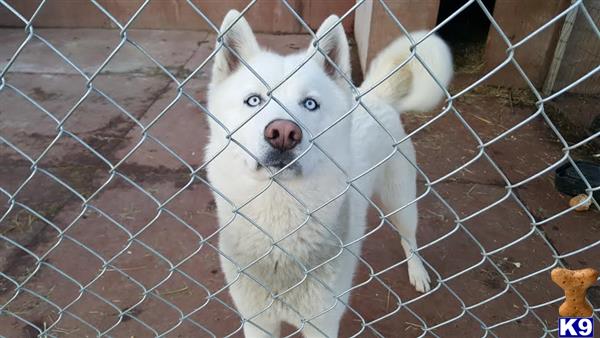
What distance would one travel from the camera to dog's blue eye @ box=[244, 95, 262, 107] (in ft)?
5.45

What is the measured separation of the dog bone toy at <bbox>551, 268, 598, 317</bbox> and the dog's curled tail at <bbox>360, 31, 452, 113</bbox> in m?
0.97

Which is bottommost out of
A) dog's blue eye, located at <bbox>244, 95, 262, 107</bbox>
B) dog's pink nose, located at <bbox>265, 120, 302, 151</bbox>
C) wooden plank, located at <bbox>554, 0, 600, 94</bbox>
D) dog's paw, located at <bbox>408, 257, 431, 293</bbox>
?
wooden plank, located at <bbox>554, 0, 600, 94</bbox>

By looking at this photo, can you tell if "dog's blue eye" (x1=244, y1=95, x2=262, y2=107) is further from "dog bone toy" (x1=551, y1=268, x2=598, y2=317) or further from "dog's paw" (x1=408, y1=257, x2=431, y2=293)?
"dog's paw" (x1=408, y1=257, x2=431, y2=293)

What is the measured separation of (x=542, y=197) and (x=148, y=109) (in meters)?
3.75

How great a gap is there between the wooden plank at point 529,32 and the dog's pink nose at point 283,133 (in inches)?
157

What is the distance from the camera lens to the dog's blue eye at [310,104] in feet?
5.50

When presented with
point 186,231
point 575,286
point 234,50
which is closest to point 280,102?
point 234,50

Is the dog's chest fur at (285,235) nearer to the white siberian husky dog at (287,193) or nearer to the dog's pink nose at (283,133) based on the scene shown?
the white siberian husky dog at (287,193)

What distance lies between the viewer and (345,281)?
1814 millimetres

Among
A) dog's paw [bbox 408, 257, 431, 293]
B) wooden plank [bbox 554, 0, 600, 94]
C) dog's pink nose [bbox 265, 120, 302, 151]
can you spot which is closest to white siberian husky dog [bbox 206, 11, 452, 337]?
dog's pink nose [bbox 265, 120, 302, 151]

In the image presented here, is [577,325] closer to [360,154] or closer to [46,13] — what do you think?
[360,154]

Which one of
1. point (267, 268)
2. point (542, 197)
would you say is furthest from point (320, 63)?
point (542, 197)

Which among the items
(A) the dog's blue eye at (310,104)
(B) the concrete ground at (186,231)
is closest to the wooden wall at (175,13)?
(B) the concrete ground at (186,231)

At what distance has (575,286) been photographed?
127 cm
